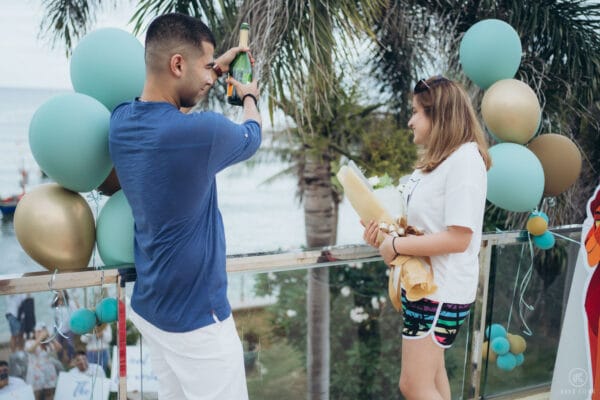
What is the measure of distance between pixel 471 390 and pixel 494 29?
1964 millimetres

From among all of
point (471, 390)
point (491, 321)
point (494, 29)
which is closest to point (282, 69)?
point (494, 29)

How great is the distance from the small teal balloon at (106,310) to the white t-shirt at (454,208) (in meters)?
1.11

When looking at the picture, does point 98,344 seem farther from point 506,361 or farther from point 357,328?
point 506,361

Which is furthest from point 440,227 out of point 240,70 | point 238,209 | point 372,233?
point 238,209

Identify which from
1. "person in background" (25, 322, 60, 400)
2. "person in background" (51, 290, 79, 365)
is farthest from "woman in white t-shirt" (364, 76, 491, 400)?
"person in background" (25, 322, 60, 400)

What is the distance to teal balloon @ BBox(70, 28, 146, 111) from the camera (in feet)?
5.82

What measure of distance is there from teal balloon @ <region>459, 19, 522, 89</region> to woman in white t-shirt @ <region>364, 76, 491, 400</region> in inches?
47.0

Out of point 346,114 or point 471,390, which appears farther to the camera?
point 346,114

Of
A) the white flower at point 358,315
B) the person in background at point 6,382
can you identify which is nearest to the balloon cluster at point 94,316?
the person in background at point 6,382

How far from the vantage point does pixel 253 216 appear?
20484 mm

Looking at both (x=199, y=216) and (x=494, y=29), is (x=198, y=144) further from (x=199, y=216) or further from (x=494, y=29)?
(x=494, y=29)

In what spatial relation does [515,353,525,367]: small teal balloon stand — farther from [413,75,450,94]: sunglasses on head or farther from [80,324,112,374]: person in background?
[80,324,112,374]: person in background

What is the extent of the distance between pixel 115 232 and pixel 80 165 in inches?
9.6

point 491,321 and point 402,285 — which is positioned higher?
point 402,285
